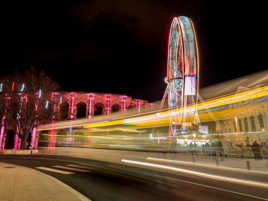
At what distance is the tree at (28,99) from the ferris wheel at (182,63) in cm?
2116

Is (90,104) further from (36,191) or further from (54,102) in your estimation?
(36,191)

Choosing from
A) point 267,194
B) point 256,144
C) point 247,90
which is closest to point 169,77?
point 256,144

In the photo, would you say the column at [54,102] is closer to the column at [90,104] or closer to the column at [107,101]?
the column at [90,104]

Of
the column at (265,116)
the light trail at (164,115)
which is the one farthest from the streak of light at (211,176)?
the column at (265,116)

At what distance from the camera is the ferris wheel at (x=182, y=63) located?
19219mm

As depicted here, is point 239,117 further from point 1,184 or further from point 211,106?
point 1,184

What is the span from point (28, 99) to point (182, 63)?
25166 millimetres

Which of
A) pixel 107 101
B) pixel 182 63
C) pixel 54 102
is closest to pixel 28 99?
pixel 54 102

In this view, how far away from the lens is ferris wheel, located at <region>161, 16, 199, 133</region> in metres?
19.2

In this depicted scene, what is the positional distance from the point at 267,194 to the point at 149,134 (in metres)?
8.94

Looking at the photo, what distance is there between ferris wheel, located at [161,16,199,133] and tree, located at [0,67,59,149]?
21.2 meters

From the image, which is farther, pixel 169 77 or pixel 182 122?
pixel 169 77

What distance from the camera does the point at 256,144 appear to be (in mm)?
15039

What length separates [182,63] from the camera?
20.9 m
